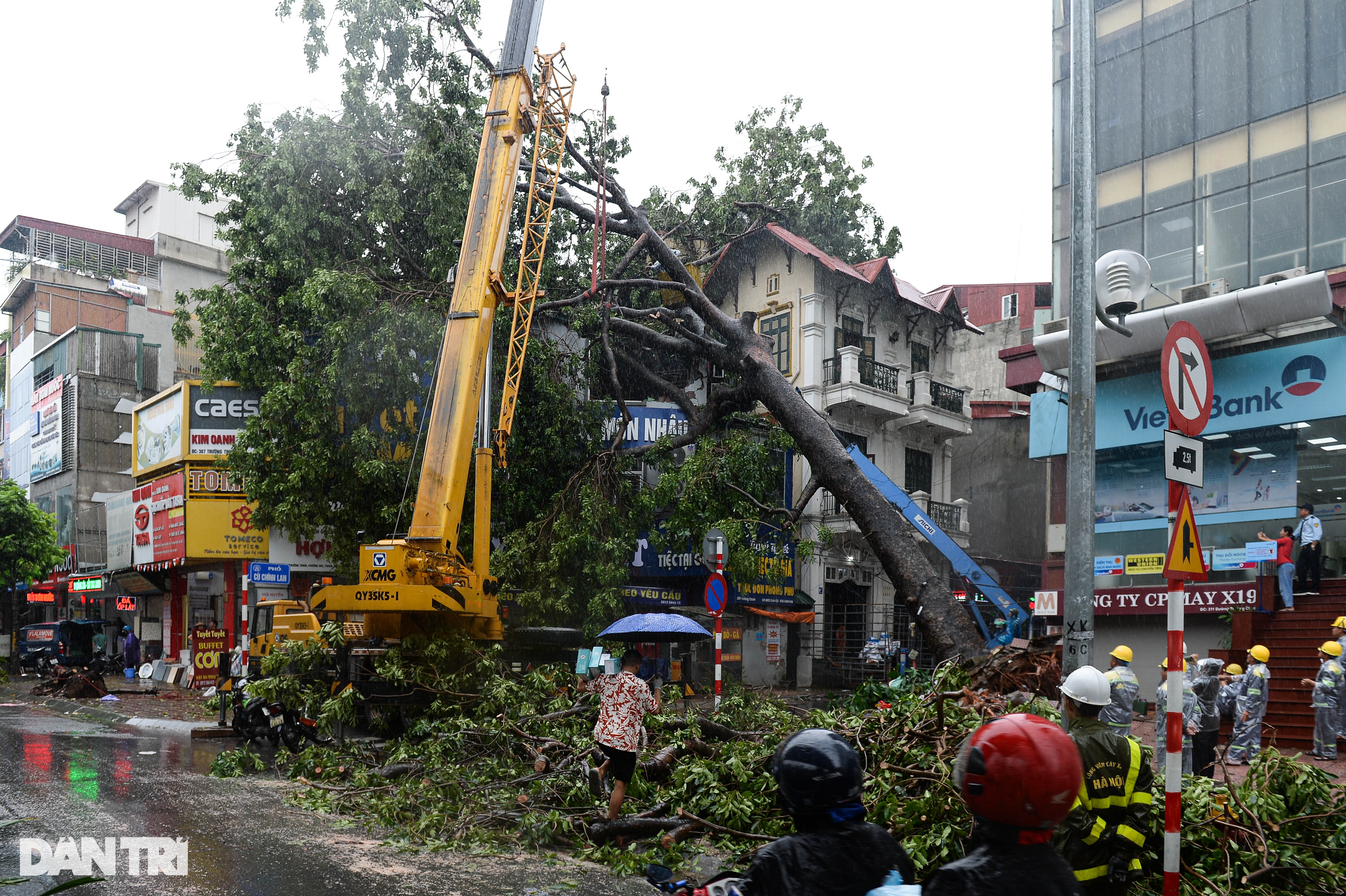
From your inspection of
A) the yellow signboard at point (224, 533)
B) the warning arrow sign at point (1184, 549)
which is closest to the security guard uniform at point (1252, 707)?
the warning arrow sign at point (1184, 549)

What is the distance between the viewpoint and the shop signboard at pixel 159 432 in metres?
26.0

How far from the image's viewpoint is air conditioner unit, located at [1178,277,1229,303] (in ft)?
62.4

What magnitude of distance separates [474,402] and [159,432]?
17923 millimetres

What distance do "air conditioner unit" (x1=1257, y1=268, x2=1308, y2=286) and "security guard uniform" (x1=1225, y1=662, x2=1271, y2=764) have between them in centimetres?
845

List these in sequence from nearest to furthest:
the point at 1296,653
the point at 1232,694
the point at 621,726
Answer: the point at 621,726 < the point at 1232,694 < the point at 1296,653

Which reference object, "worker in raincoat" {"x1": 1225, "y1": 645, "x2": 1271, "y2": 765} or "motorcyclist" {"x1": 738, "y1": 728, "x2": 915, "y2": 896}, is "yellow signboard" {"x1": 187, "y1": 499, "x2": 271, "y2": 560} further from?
"motorcyclist" {"x1": 738, "y1": 728, "x2": 915, "y2": 896}

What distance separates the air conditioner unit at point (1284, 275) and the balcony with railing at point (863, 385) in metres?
10.5

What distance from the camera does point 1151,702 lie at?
19.0 meters

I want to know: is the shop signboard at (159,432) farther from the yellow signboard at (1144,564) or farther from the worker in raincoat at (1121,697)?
the worker in raincoat at (1121,697)

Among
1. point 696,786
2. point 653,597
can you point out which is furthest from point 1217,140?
point 696,786

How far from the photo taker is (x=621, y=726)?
8656mm

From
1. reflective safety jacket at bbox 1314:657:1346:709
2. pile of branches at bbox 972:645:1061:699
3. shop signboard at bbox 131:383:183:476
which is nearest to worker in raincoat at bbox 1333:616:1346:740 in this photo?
reflective safety jacket at bbox 1314:657:1346:709

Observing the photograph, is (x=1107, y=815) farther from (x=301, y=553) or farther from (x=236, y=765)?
(x=301, y=553)

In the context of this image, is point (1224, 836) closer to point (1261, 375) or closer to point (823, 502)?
point (1261, 375)
